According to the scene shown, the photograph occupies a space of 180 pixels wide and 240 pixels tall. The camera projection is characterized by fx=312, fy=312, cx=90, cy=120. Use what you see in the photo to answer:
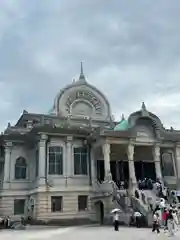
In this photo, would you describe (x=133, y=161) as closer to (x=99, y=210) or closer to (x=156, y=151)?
(x=156, y=151)

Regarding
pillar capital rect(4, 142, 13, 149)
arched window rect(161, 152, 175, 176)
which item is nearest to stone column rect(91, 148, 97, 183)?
arched window rect(161, 152, 175, 176)

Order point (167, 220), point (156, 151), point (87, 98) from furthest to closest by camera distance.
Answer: point (87, 98)
point (156, 151)
point (167, 220)

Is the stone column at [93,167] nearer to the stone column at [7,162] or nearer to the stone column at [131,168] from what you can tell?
the stone column at [131,168]

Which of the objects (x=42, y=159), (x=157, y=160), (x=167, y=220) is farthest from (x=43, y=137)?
(x=167, y=220)

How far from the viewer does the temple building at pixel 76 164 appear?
27922mm

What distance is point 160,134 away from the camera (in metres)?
29.9

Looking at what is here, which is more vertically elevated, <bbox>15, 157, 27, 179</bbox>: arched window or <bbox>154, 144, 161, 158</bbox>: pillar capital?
<bbox>154, 144, 161, 158</bbox>: pillar capital

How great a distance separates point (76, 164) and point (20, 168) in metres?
5.53

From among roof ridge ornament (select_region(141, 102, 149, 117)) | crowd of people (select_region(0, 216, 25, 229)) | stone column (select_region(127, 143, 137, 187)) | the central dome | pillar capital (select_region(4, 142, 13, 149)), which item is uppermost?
the central dome

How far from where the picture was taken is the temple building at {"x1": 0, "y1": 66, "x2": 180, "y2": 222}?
27.9m

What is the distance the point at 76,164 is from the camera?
30.0 m

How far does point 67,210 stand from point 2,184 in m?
6.73

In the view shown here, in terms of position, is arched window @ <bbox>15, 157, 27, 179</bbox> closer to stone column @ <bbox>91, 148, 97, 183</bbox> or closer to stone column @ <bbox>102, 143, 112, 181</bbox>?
stone column @ <bbox>91, 148, 97, 183</bbox>

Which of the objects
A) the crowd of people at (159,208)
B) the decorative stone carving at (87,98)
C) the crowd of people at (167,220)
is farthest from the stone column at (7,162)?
the crowd of people at (167,220)
